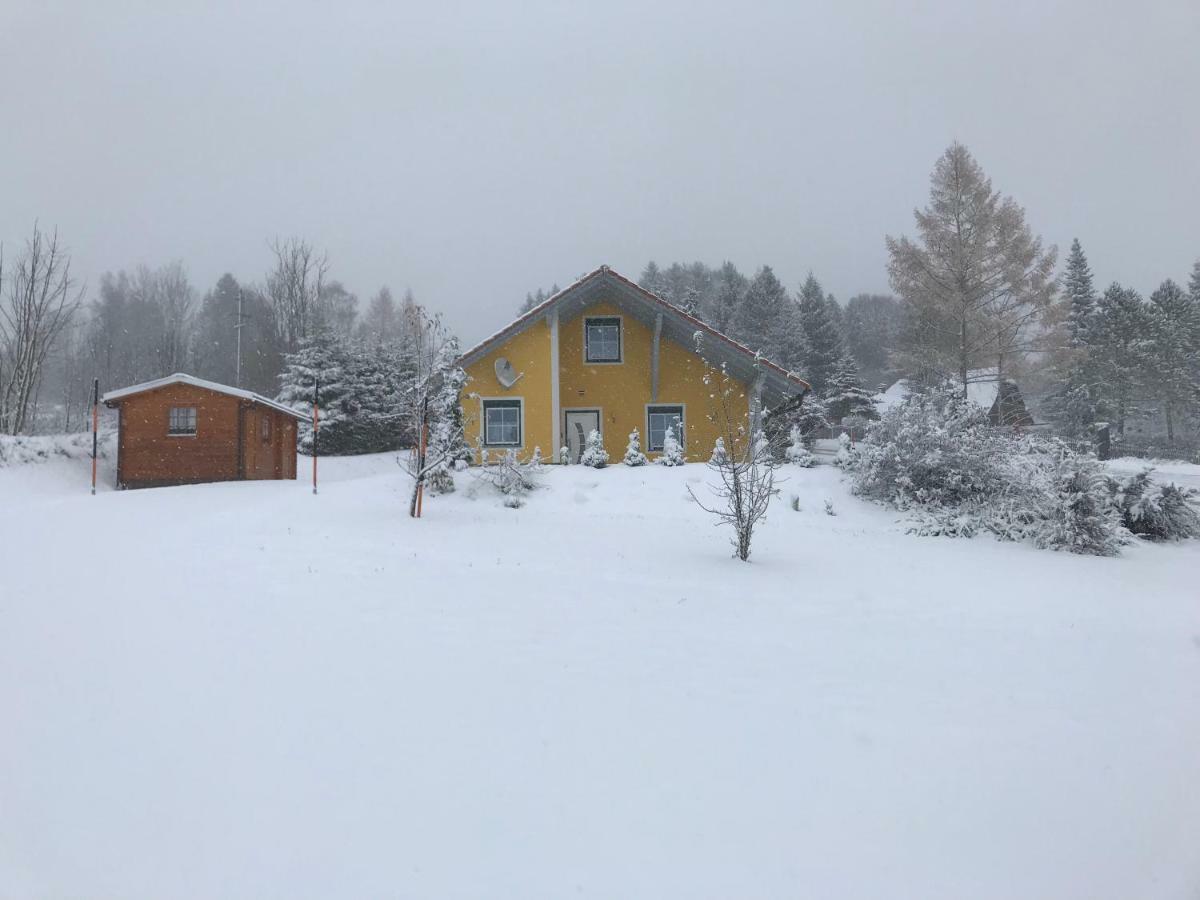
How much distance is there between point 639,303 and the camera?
17.6 meters

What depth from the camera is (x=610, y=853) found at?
7.91 feet

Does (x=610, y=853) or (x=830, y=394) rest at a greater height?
(x=830, y=394)

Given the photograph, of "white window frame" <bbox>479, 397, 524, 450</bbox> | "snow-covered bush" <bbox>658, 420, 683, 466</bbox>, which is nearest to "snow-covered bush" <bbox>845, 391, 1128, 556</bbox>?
"snow-covered bush" <bbox>658, 420, 683, 466</bbox>

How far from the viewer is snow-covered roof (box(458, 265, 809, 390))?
1686cm

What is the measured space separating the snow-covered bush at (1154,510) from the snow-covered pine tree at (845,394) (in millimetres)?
26295

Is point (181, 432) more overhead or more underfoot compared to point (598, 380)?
more underfoot

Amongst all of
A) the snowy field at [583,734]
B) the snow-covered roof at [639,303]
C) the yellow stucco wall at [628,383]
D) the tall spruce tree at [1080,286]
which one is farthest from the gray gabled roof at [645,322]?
the tall spruce tree at [1080,286]

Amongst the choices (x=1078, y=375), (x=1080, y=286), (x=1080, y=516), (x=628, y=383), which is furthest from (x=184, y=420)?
(x=1080, y=286)

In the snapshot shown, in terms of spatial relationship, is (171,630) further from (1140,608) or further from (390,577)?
(1140,608)

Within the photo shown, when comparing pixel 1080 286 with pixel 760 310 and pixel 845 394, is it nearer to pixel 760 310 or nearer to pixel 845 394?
pixel 845 394

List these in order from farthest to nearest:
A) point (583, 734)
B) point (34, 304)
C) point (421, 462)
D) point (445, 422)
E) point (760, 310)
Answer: point (760, 310) → point (34, 304) → point (445, 422) → point (421, 462) → point (583, 734)

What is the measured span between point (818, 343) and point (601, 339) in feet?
96.4

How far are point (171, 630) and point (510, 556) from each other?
380 centimetres

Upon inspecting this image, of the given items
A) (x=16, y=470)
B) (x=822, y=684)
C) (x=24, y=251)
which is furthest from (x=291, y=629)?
(x=24, y=251)
